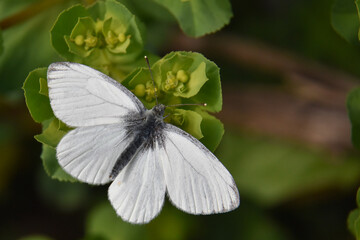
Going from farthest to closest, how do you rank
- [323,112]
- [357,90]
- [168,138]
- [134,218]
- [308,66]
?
[308,66]
[323,112]
[357,90]
[168,138]
[134,218]

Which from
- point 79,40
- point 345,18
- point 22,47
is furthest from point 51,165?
point 345,18

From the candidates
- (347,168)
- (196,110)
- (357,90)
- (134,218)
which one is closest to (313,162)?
(347,168)

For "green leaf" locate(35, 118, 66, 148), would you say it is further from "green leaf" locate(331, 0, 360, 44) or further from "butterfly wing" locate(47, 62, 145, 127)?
"green leaf" locate(331, 0, 360, 44)

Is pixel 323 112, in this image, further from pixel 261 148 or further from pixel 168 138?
pixel 168 138

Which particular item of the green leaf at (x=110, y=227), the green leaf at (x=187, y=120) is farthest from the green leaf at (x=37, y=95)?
the green leaf at (x=110, y=227)

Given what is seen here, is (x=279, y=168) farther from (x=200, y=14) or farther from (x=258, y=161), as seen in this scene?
(x=200, y=14)

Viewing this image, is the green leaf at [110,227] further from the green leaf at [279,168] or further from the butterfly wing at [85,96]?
the butterfly wing at [85,96]
